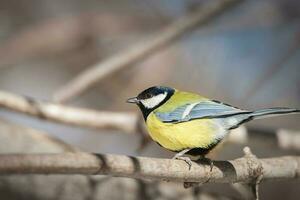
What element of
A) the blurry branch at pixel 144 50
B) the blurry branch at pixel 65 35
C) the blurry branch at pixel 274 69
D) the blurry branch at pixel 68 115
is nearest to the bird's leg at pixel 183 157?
the blurry branch at pixel 68 115

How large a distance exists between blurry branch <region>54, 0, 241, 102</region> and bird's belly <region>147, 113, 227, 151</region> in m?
1.00

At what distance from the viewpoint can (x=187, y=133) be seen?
1120mm

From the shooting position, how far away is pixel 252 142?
192 cm

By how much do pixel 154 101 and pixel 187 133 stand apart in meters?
0.10

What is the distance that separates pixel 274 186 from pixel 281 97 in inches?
16.1

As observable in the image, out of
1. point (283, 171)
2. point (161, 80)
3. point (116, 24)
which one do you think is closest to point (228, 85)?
point (161, 80)

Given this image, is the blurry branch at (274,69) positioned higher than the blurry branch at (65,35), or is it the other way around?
the blurry branch at (65,35)

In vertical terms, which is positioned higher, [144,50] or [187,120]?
[144,50]

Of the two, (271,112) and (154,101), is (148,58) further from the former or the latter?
(271,112)

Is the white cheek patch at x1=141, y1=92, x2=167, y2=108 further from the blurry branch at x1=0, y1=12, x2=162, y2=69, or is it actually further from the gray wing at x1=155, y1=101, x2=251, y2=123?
the blurry branch at x1=0, y1=12, x2=162, y2=69

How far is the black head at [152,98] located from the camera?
3.79ft

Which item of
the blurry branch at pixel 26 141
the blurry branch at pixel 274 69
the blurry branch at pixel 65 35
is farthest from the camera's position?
the blurry branch at pixel 65 35

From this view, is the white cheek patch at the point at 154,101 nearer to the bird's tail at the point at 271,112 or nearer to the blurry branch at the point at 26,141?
the bird's tail at the point at 271,112

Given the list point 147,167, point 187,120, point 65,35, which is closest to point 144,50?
point 65,35
